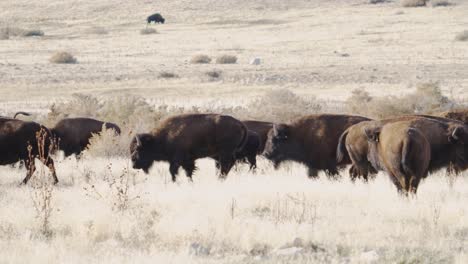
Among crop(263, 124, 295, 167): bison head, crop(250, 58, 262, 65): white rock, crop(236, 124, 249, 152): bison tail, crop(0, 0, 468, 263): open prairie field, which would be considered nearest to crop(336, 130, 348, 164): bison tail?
crop(0, 0, 468, 263): open prairie field

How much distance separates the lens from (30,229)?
9.89 meters

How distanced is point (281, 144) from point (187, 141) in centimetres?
151

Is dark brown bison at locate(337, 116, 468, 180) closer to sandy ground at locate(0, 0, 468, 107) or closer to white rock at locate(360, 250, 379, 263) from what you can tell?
white rock at locate(360, 250, 379, 263)

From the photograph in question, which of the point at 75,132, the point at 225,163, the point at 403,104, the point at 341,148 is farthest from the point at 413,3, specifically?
the point at 341,148

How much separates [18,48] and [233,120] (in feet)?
145

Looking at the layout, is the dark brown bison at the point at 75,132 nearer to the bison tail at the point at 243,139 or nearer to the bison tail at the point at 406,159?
the bison tail at the point at 243,139

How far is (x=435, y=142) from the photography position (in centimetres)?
1262

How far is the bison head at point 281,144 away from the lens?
50.0 ft

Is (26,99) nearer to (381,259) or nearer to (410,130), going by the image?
(410,130)

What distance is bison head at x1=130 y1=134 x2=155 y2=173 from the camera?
15.0m

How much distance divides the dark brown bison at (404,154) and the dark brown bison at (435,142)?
0.48m

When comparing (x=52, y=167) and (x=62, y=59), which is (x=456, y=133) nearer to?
(x=52, y=167)

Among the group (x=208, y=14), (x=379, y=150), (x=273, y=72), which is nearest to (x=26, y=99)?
(x=273, y=72)

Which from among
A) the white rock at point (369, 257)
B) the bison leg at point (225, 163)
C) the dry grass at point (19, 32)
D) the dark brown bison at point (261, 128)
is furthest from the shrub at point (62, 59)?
the white rock at point (369, 257)
